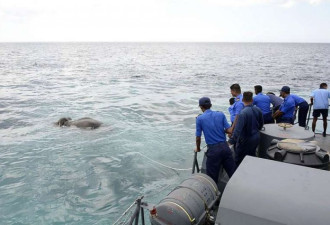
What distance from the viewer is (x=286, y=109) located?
10.7m

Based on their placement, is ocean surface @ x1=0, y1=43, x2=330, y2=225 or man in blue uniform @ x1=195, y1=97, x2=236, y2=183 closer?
man in blue uniform @ x1=195, y1=97, x2=236, y2=183

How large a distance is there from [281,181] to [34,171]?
10854mm

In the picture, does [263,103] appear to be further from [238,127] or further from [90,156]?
[90,156]

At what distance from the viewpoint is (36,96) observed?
3198 cm

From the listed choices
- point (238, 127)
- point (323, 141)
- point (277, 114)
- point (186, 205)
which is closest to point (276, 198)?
point (186, 205)

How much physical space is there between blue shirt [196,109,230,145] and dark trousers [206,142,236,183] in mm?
139

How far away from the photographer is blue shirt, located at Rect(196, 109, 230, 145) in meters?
6.79

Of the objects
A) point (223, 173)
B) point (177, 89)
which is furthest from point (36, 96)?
point (223, 173)

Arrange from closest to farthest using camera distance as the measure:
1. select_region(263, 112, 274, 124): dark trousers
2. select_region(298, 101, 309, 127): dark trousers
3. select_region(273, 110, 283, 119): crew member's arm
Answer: select_region(263, 112, 274, 124): dark trousers → select_region(273, 110, 283, 119): crew member's arm → select_region(298, 101, 309, 127): dark trousers

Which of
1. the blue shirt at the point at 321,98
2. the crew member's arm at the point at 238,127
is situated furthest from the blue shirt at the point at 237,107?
the blue shirt at the point at 321,98

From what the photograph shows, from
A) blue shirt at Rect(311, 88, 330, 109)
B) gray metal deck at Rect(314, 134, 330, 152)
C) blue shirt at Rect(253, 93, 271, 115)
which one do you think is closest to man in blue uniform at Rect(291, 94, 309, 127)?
blue shirt at Rect(311, 88, 330, 109)

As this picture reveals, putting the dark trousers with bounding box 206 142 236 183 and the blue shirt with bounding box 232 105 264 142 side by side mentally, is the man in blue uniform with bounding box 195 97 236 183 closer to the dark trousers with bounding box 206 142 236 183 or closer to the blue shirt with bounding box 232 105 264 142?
the dark trousers with bounding box 206 142 236 183

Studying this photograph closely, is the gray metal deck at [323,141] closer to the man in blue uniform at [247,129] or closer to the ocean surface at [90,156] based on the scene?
the man in blue uniform at [247,129]

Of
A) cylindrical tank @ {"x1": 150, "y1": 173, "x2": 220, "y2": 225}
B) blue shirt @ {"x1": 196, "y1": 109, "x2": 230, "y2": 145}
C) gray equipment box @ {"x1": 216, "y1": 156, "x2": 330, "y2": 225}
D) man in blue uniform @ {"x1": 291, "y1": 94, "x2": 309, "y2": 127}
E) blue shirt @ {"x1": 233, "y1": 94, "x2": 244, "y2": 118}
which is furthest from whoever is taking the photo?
man in blue uniform @ {"x1": 291, "y1": 94, "x2": 309, "y2": 127}
